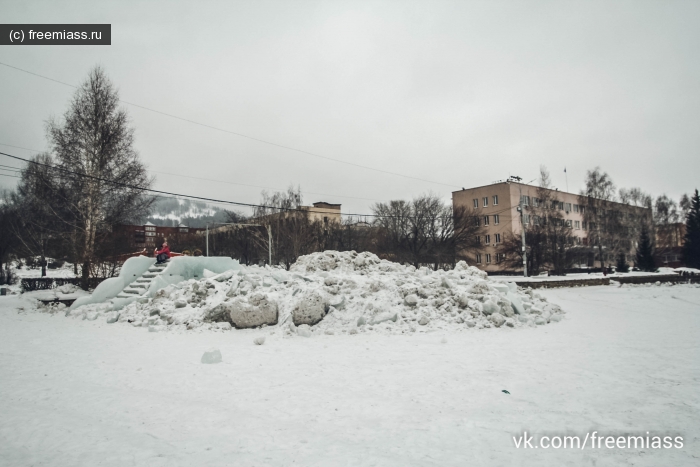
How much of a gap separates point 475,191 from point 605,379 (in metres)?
56.2

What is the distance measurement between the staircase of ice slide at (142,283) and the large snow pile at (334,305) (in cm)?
123

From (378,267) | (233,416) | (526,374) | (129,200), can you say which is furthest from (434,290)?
(129,200)

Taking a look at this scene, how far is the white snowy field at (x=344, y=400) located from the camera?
131 inches

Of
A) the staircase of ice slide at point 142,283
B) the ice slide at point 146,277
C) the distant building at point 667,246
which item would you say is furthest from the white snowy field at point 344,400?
the distant building at point 667,246

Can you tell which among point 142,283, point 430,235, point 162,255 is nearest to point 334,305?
point 142,283

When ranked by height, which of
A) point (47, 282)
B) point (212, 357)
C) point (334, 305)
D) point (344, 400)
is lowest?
point (344, 400)

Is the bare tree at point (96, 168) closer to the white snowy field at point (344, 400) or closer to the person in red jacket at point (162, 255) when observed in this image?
the person in red jacket at point (162, 255)

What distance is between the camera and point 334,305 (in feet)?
33.9

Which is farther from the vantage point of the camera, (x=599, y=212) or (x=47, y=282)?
(x=599, y=212)

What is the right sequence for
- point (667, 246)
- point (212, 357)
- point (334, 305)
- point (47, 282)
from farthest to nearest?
point (667, 246)
point (47, 282)
point (334, 305)
point (212, 357)

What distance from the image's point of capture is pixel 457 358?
677cm

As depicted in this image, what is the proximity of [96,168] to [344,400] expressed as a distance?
20.8 metres

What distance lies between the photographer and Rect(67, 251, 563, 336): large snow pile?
9.87 m

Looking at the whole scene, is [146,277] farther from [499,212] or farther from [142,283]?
[499,212]
